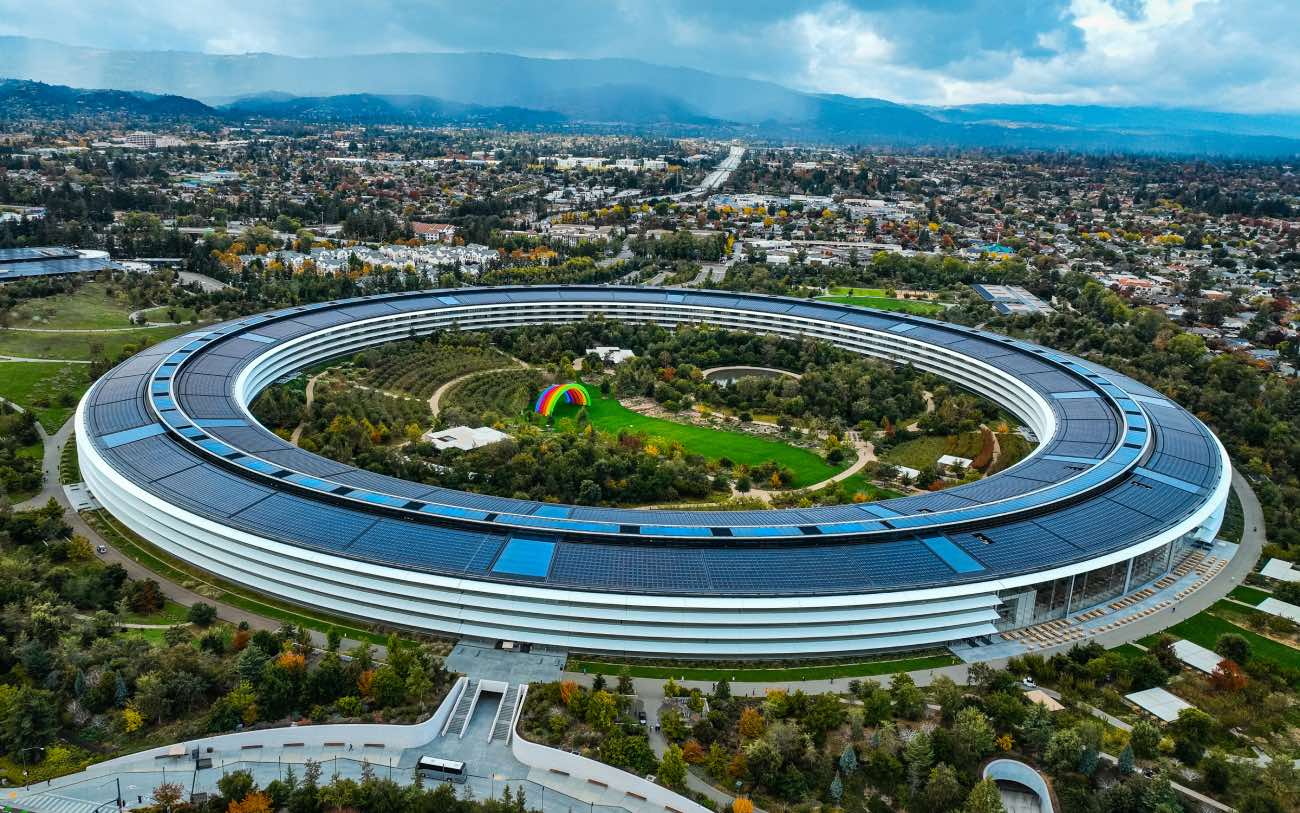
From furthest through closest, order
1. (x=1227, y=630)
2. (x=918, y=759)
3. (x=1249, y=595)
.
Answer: (x=1249, y=595), (x=1227, y=630), (x=918, y=759)

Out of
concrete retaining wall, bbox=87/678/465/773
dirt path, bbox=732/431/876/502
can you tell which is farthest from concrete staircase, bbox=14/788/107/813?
dirt path, bbox=732/431/876/502

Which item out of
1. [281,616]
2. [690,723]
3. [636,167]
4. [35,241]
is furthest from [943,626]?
[636,167]

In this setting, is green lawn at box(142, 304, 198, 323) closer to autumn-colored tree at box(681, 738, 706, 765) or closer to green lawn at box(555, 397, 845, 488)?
green lawn at box(555, 397, 845, 488)

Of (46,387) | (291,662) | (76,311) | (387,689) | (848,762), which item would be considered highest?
(76,311)

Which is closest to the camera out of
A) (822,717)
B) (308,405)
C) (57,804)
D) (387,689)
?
(57,804)

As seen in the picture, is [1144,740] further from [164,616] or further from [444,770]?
[164,616]

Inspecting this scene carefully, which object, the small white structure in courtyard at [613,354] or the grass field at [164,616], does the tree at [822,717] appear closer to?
the grass field at [164,616]

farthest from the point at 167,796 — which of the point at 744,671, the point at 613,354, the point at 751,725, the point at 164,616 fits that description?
the point at 613,354

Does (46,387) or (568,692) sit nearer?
(568,692)
